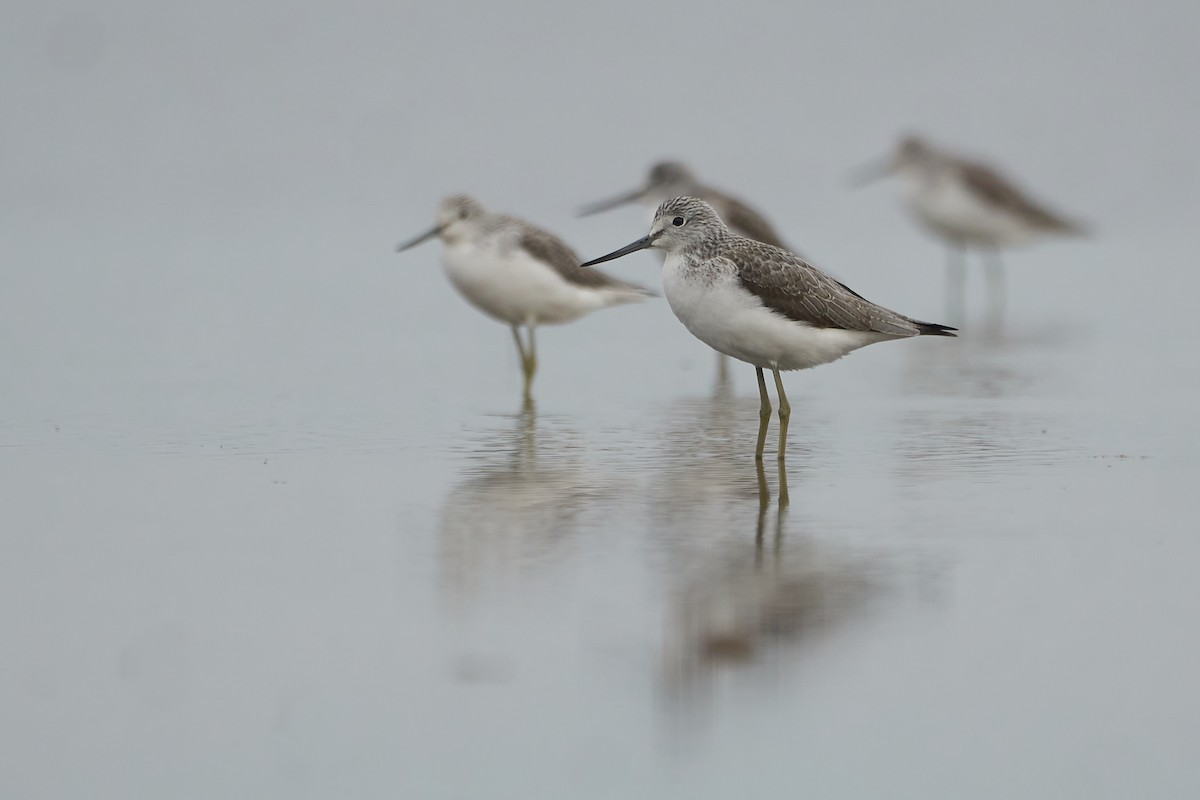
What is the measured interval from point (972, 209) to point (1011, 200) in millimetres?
480

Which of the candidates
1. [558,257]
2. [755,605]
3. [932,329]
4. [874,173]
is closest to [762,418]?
[932,329]

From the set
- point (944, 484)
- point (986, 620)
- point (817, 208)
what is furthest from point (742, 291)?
point (817, 208)

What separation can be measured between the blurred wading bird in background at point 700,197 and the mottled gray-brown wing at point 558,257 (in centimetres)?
109

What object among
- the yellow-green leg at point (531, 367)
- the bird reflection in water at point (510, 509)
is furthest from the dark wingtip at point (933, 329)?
the yellow-green leg at point (531, 367)

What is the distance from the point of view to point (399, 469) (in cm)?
909

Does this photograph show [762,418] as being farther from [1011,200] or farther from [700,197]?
[1011,200]

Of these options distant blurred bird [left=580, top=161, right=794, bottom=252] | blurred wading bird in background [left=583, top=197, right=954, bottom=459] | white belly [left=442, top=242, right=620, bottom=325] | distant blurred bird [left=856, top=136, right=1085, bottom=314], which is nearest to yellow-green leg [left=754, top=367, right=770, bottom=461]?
blurred wading bird in background [left=583, top=197, right=954, bottom=459]

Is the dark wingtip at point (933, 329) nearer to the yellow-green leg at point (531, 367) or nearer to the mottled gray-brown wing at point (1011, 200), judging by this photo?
Answer: the yellow-green leg at point (531, 367)

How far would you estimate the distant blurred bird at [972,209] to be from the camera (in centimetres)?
1894

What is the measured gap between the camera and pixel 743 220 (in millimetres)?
14289

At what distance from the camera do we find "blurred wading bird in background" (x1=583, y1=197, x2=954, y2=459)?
900cm

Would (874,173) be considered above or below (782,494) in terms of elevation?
above

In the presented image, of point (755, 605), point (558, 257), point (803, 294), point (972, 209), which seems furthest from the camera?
point (972, 209)

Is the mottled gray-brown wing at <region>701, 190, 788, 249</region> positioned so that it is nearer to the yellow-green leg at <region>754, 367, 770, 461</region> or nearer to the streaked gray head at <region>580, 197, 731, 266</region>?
the streaked gray head at <region>580, 197, 731, 266</region>
